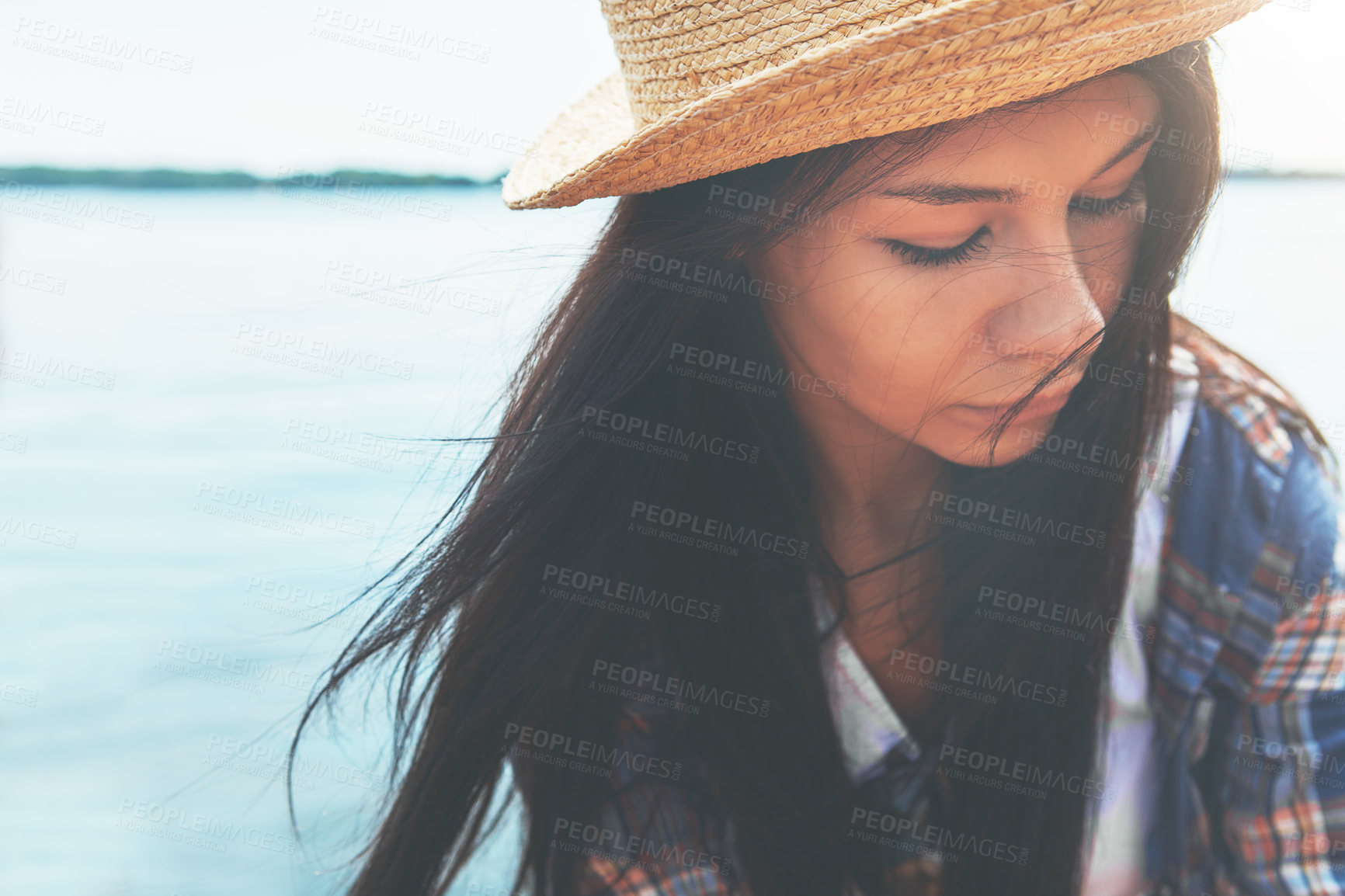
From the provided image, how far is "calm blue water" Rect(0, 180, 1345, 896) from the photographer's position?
161 centimetres

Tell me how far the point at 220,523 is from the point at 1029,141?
2.69 meters

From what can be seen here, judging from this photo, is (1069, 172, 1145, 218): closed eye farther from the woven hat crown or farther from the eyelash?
the woven hat crown

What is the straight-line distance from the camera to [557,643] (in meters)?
1.20

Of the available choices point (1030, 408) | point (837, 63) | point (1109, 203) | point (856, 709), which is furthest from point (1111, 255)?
point (856, 709)

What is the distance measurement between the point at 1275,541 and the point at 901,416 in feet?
1.44

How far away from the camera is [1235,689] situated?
1111 mm

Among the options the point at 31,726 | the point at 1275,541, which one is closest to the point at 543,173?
the point at 1275,541

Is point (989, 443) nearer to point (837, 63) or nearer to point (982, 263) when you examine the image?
point (982, 263)

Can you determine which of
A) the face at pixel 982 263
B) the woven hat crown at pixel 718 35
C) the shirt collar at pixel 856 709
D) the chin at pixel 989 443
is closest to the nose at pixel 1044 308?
the face at pixel 982 263

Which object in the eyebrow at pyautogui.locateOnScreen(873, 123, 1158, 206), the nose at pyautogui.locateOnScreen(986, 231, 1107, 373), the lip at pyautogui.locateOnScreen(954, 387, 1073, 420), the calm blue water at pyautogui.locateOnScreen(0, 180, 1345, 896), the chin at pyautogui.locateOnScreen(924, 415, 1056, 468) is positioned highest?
the eyebrow at pyautogui.locateOnScreen(873, 123, 1158, 206)

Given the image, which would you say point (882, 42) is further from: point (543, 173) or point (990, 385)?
point (543, 173)

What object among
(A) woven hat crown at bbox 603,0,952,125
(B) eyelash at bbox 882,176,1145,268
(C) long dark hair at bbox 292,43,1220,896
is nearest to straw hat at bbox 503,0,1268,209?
(A) woven hat crown at bbox 603,0,952,125

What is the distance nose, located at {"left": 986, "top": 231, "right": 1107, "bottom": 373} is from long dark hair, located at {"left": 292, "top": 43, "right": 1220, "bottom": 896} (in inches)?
7.8

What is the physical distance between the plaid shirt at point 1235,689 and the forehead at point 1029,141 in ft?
1.54
